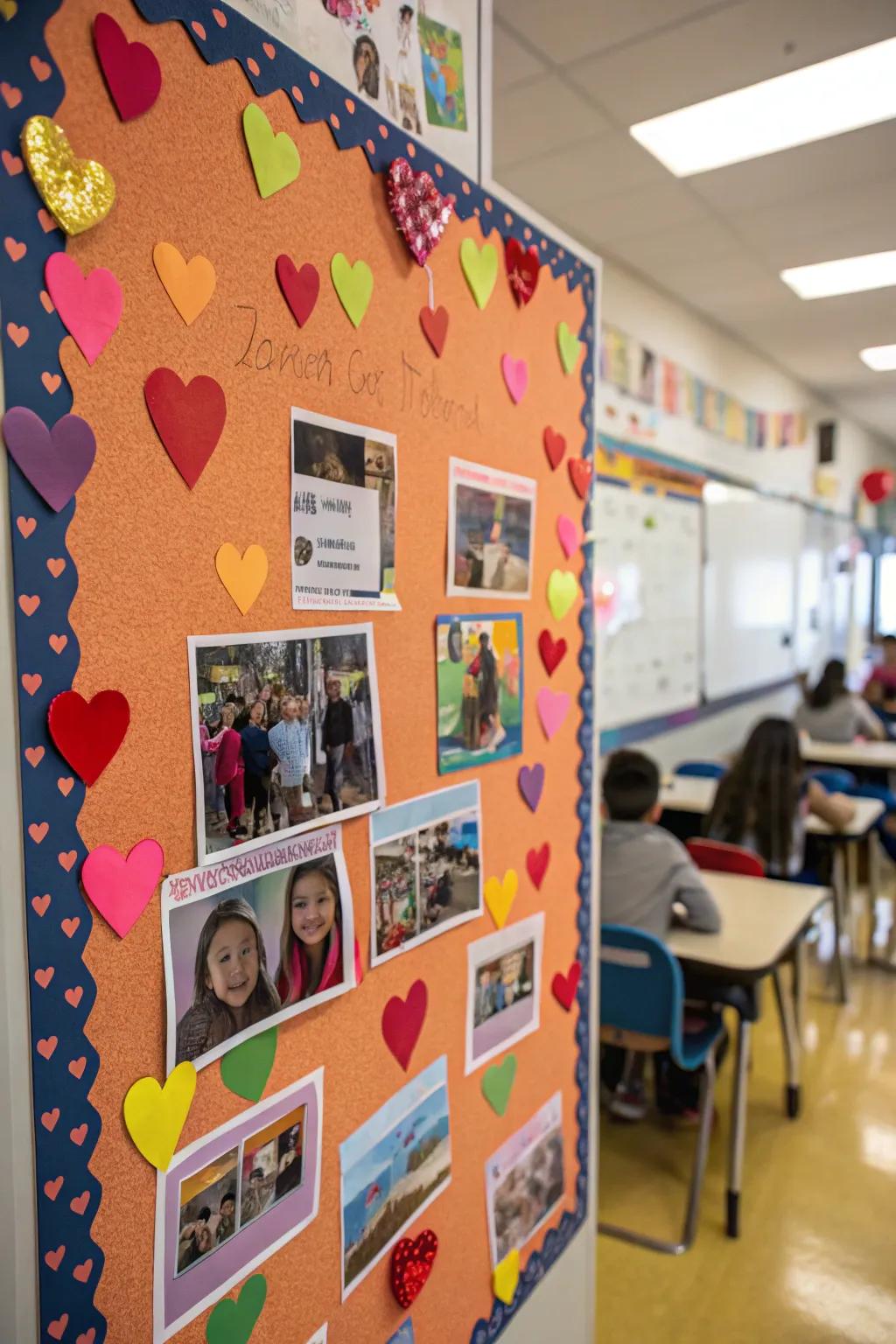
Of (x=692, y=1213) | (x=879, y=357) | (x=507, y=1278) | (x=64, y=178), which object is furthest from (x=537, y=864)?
(x=879, y=357)

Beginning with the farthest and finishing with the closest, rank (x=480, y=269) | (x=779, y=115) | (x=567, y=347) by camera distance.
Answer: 1. (x=779, y=115)
2. (x=567, y=347)
3. (x=480, y=269)

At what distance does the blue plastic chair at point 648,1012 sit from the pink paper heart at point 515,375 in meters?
1.30

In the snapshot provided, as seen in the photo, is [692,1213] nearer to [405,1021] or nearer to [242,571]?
[405,1021]

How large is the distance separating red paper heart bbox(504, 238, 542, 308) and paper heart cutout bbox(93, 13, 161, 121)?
58cm

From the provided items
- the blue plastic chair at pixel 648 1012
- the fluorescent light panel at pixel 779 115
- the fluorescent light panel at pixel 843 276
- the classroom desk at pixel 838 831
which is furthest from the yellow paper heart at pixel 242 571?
the fluorescent light panel at pixel 843 276

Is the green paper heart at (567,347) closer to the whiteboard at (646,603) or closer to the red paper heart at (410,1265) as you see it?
the red paper heart at (410,1265)

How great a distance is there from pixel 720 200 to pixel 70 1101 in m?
3.45

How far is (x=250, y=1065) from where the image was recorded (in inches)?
33.0

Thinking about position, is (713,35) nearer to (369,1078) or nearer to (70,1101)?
(369,1078)

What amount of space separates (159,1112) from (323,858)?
0.89ft

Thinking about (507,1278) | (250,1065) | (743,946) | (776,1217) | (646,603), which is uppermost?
(646,603)

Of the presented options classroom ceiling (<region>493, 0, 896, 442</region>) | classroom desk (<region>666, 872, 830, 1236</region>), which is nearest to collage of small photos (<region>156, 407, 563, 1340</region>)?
classroom desk (<region>666, 872, 830, 1236</region>)

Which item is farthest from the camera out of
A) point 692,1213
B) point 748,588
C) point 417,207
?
point 748,588

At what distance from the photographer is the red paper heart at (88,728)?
0.65m
